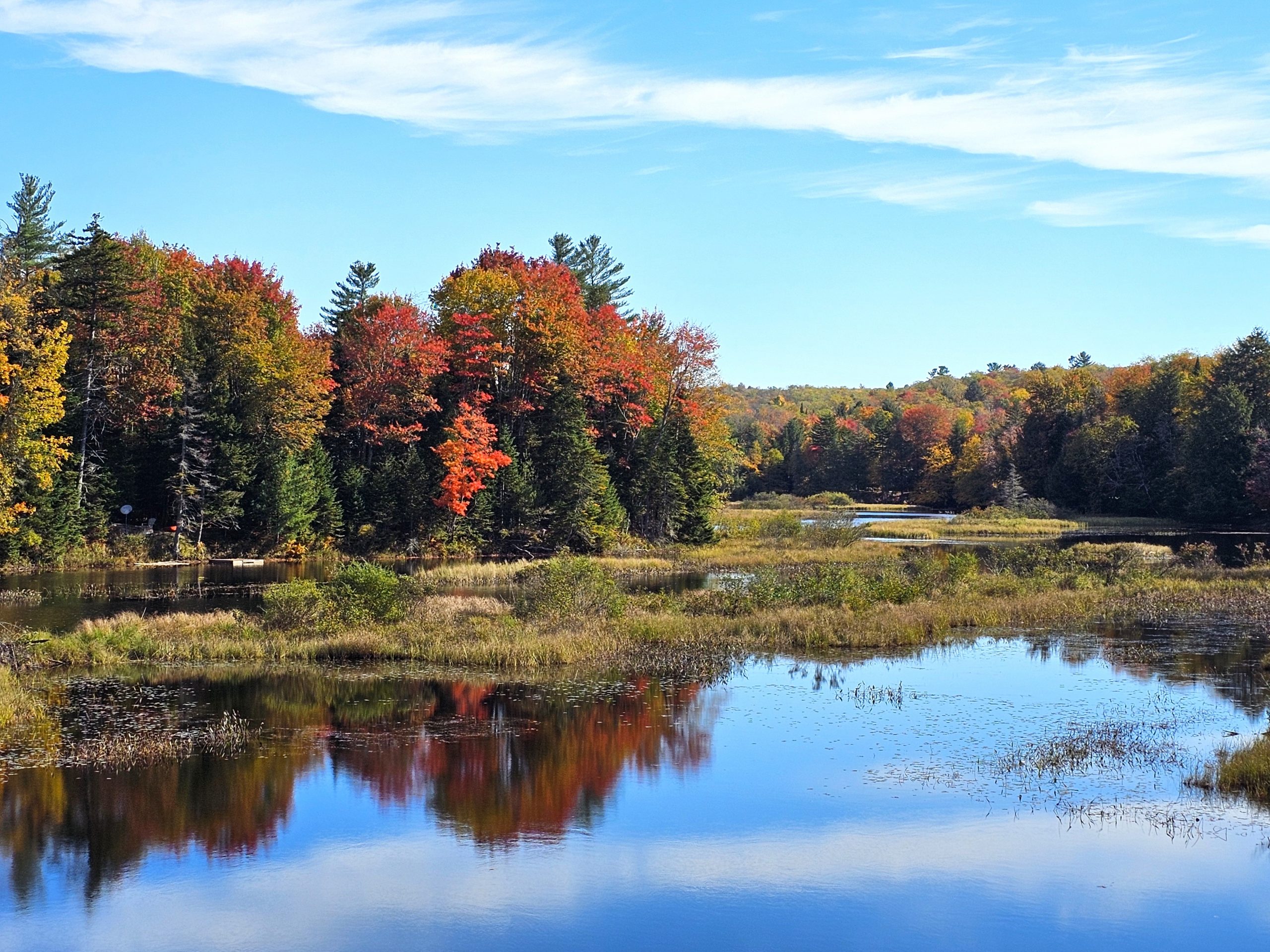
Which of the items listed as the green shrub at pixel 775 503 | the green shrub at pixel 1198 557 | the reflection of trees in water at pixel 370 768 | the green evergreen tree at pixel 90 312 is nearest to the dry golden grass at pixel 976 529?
the green shrub at pixel 775 503

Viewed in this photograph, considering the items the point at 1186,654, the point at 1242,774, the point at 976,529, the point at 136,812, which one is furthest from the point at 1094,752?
the point at 976,529

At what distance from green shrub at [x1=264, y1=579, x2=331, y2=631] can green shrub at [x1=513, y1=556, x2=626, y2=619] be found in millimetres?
5057

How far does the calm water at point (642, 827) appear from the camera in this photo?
12.9m

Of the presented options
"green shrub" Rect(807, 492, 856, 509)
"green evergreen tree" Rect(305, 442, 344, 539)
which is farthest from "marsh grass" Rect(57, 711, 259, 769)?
"green shrub" Rect(807, 492, 856, 509)

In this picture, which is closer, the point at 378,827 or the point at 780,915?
the point at 780,915

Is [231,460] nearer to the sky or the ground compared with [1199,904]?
nearer to the sky

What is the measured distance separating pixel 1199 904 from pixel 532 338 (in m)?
52.0

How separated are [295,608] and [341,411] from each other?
114 ft

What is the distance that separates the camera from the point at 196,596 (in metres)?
38.8

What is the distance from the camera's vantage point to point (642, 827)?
16172mm

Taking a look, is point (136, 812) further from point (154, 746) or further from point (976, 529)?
point (976, 529)

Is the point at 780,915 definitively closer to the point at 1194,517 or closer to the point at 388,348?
the point at 388,348

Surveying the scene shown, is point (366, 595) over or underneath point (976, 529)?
over

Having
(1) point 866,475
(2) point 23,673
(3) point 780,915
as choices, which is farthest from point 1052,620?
(1) point 866,475
